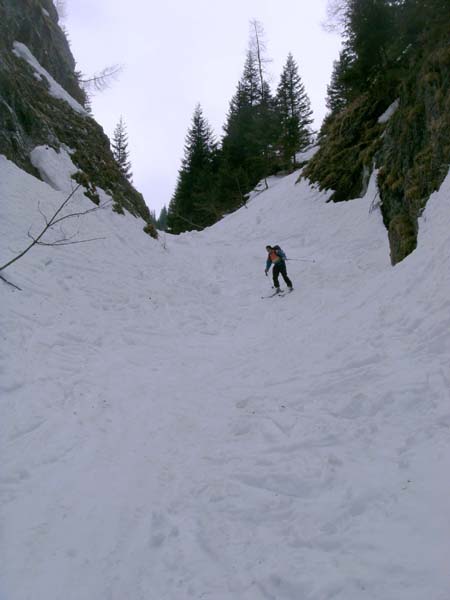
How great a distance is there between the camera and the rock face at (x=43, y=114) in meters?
Answer: 11.0

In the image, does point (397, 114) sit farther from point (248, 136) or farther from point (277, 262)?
point (248, 136)

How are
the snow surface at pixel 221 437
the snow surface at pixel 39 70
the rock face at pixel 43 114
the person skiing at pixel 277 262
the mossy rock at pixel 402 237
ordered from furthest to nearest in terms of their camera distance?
the snow surface at pixel 39 70 → the person skiing at pixel 277 262 → the rock face at pixel 43 114 → the mossy rock at pixel 402 237 → the snow surface at pixel 221 437

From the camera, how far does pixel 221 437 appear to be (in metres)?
4.52

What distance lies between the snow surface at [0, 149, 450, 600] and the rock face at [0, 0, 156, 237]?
2.55 meters

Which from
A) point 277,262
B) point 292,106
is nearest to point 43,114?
point 277,262

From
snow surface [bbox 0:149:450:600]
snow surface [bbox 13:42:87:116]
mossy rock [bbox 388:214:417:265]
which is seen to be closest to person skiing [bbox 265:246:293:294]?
snow surface [bbox 0:149:450:600]

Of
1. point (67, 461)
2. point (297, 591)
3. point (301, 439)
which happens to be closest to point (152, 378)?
point (67, 461)

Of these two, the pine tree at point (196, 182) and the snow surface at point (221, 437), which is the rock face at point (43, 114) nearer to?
the snow surface at point (221, 437)

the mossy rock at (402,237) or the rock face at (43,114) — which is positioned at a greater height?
the rock face at (43,114)

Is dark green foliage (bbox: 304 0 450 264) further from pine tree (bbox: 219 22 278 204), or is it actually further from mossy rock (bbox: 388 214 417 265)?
pine tree (bbox: 219 22 278 204)

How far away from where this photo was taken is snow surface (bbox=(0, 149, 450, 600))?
8.82 feet

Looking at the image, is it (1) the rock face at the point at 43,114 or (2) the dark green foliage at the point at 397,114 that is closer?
(2) the dark green foliage at the point at 397,114

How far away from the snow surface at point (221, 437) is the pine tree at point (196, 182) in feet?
80.5

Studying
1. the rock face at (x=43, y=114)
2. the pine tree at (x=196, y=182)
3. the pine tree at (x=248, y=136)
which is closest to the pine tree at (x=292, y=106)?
the pine tree at (x=248, y=136)
